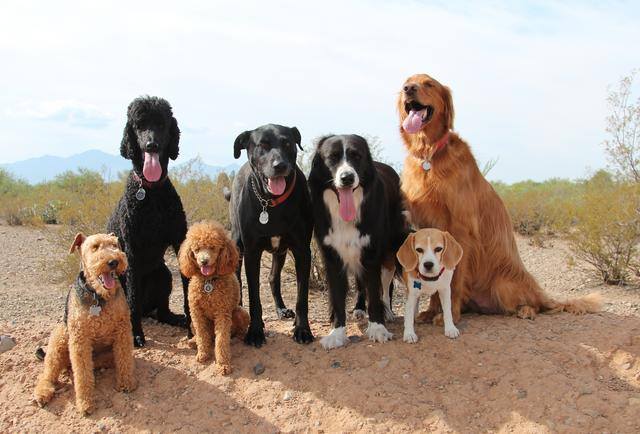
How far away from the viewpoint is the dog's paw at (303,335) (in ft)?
17.5

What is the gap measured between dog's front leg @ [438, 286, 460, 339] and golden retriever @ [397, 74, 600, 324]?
28 cm

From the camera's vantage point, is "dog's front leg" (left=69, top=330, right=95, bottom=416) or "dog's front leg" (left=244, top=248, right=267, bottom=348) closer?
"dog's front leg" (left=69, top=330, right=95, bottom=416)

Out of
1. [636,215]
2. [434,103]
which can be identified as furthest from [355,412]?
[636,215]

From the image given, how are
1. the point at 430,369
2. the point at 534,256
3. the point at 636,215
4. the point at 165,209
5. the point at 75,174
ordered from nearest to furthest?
the point at 430,369 → the point at 165,209 → the point at 636,215 → the point at 534,256 → the point at 75,174

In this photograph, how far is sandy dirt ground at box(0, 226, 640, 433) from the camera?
4.37 m

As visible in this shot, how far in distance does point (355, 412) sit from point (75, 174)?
21789mm

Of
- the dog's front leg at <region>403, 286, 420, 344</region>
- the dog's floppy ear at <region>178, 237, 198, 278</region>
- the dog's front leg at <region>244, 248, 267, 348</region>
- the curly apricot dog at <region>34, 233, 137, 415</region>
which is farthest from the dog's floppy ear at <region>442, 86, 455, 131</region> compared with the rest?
the curly apricot dog at <region>34, 233, 137, 415</region>

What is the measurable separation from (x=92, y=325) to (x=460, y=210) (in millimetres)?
3322

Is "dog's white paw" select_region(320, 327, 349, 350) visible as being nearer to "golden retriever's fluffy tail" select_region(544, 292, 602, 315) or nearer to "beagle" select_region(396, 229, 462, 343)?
"beagle" select_region(396, 229, 462, 343)

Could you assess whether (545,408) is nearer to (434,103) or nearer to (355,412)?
(355,412)

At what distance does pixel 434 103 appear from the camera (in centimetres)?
515

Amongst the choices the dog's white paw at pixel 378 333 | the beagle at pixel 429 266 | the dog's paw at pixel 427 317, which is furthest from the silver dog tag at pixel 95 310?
the dog's paw at pixel 427 317

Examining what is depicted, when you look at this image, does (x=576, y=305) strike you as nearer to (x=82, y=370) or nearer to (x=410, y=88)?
(x=410, y=88)

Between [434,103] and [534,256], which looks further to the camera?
[534,256]
